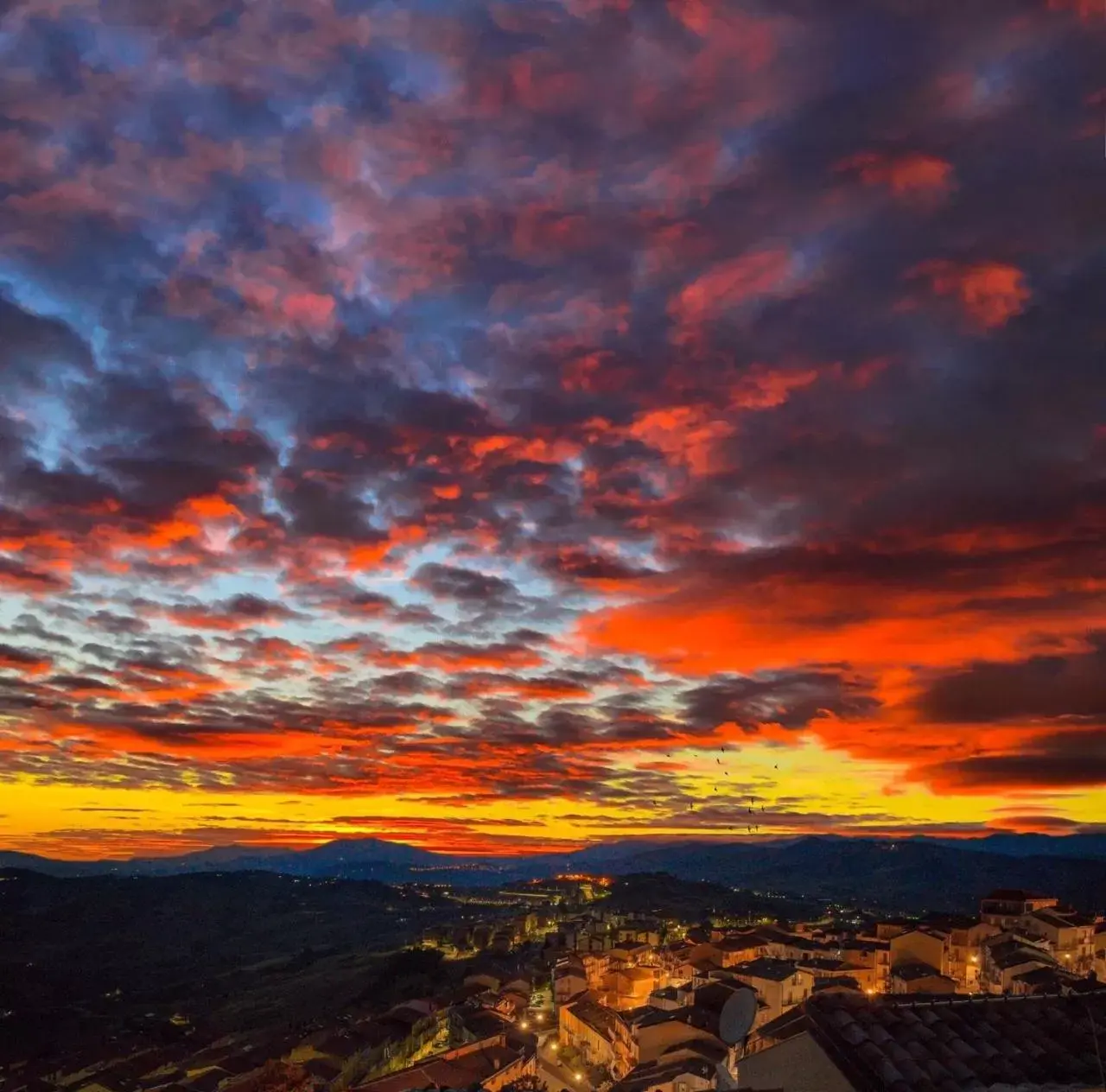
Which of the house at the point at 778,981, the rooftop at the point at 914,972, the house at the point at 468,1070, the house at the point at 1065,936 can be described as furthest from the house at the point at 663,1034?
the house at the point at 1065,936

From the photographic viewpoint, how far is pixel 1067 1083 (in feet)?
35.7

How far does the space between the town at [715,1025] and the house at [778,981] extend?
0.16 meters

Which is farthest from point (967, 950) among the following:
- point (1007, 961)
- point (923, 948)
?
point (1007, 961)

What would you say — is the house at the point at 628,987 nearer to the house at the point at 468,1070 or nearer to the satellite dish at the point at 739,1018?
the house at the point at 468,1070

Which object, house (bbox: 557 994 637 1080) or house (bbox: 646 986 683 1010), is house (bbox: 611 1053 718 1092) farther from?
house (bbox: 646 986 683 1010)

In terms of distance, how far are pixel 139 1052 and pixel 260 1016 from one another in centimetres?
1996

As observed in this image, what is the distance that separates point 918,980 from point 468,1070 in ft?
93.2

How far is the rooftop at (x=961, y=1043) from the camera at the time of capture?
10883 millimetres

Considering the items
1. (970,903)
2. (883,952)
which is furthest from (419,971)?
(970,903)

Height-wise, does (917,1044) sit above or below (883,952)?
above

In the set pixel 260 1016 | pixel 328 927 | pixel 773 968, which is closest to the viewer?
pixel 773 968

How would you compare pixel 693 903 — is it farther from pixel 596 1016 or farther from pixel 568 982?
pixel 596 1016

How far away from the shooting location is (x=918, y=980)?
57.2m

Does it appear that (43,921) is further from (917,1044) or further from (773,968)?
(917,1044)
